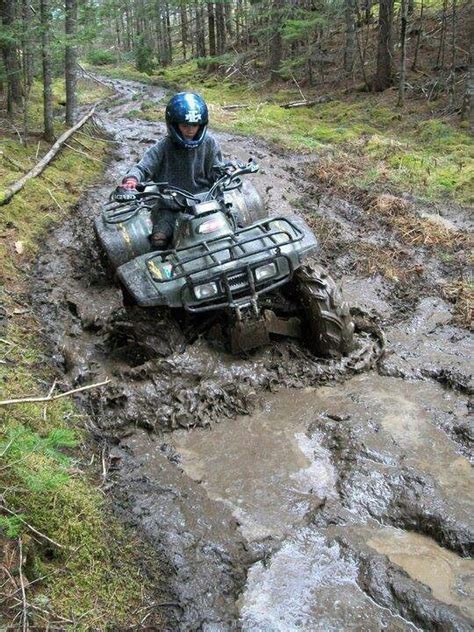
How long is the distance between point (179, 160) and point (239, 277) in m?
1.58

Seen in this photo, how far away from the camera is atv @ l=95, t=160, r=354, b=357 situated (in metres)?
4.29

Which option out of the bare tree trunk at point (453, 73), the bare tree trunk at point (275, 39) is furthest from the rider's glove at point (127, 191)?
the bare tree trunk at point (275, 39)

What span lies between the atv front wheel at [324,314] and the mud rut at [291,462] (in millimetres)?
138

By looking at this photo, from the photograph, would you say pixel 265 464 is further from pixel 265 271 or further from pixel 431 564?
pixel 265 271

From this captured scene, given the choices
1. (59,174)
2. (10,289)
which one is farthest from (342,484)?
(59,174)

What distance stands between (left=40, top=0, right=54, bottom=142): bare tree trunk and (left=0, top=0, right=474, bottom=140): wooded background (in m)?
0.02

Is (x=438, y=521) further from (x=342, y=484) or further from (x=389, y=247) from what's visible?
(x=389, y=247)

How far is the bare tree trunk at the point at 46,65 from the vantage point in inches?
384

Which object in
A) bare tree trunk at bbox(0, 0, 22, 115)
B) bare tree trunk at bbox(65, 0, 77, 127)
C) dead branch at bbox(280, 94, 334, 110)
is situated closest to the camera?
bare tree trunk at bbox(0, 0, 22, 115)

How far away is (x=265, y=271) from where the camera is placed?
443 centimetres

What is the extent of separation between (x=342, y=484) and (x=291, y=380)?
1.23 metres

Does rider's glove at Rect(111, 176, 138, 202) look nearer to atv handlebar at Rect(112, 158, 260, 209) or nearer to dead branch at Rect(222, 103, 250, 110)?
atv handlebar at Rect(112, 158, 260, 209)

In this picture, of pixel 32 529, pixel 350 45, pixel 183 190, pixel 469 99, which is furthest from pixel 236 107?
pixel 32 529

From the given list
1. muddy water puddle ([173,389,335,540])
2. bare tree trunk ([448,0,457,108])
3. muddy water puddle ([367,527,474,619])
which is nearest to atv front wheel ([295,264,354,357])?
muddy water puddle ([173,389,335,540])
